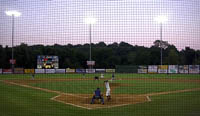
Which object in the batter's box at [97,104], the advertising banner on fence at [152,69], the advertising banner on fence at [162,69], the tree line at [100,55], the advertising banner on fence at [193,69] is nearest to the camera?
the batter's box at [97,104]

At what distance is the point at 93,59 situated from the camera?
31766 millimetres

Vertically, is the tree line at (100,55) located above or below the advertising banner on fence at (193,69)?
above

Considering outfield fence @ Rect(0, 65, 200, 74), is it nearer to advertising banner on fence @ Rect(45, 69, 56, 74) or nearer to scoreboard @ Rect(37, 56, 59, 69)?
advertising banner on fence @ Rect(45, 69, 56, 74)

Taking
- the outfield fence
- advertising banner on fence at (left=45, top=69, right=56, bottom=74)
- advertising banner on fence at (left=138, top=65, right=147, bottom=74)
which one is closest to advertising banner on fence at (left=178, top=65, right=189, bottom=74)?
the outfield fence

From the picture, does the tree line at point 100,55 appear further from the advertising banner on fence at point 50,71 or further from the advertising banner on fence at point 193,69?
the advertising banner on fence at point 50,71

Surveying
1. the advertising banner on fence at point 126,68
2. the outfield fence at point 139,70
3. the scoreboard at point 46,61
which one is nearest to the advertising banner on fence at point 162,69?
the outfield fence at point 139,70

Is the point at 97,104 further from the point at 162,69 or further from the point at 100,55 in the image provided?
the point at 162,69

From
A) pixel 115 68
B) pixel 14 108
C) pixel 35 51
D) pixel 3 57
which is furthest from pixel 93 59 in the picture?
pixel 14 108

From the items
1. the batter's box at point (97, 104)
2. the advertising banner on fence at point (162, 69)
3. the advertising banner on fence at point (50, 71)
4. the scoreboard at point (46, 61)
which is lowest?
the batter's box at point (97, 104)

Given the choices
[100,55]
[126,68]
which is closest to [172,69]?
[126,68]

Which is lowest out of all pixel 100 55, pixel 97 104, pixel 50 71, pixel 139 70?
pixel 97 104

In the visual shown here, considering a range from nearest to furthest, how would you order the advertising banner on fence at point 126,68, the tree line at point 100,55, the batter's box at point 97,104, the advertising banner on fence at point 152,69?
the batter's box at point 97,104, the tree line at point 100,55, the advertising banner on fence at point 152,69, the advertising banner on fence at point 126,68

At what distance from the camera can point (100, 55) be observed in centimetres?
3005

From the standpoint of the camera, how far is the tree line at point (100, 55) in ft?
87.8
